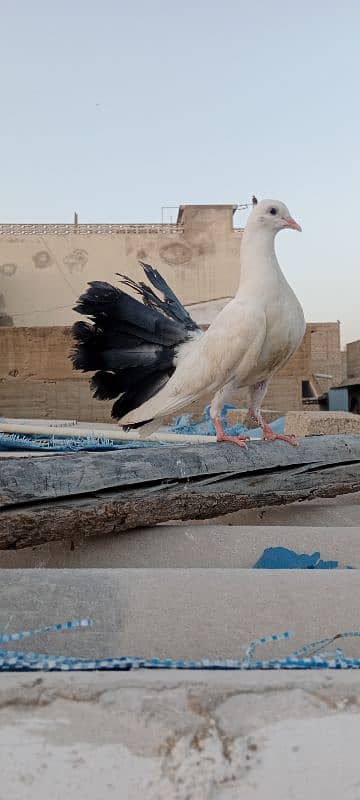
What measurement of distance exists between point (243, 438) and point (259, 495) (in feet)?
0.96

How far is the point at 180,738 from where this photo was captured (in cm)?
85

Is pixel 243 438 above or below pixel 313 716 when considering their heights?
above

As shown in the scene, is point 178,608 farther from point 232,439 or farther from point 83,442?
point 83,442

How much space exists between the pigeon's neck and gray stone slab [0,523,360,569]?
1.12 metres

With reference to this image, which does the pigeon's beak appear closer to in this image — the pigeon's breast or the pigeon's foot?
the pigeon's breast

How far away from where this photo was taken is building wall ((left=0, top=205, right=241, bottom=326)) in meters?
16.2

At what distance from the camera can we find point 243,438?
283 cm

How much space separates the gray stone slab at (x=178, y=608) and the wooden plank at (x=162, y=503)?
527 mm

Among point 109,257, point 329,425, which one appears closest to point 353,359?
point 109,257

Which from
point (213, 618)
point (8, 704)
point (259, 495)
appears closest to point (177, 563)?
point (259, 495)

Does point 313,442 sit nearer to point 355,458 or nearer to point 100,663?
point 355,458

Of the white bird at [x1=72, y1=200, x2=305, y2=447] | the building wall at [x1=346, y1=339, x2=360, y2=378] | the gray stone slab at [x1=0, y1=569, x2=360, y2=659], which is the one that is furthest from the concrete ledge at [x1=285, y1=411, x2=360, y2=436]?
the building wall at [x1=346, y1=339, x2=360, y2=378]

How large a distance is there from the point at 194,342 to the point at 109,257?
45.1 ft

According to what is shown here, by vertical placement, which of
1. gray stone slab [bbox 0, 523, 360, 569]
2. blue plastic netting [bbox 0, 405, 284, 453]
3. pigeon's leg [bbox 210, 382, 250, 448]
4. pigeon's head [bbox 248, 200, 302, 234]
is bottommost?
gray stone slab [bbox 0, 523, 360, 569]
